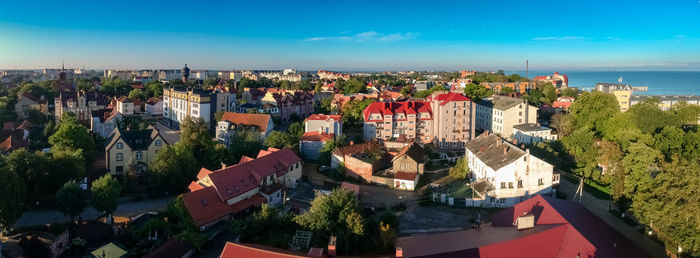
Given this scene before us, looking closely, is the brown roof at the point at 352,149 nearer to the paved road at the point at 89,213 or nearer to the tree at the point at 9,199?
the paved road at the point at 89,213

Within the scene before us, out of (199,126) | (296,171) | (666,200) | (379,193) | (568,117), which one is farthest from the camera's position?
(568,117)

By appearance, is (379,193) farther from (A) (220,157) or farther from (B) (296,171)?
(A) (220,157)

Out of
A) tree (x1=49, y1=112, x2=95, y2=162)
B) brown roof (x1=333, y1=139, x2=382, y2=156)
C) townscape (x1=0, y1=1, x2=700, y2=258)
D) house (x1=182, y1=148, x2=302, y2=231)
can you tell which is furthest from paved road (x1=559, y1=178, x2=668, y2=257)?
tree (x1=49, y1=112, x2=95, y2=162)

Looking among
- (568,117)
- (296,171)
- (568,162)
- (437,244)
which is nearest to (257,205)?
(296,171)

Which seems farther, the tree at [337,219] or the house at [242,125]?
the house at [242,125]

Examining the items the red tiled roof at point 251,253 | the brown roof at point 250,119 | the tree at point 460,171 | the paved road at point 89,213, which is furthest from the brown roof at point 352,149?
the red tiled roof at point 251,253

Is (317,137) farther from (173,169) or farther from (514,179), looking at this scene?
(514,179)
